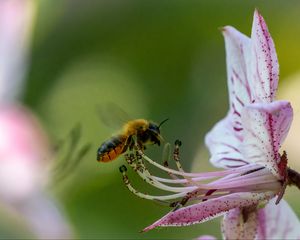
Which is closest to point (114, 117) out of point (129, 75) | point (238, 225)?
point (238, 225)

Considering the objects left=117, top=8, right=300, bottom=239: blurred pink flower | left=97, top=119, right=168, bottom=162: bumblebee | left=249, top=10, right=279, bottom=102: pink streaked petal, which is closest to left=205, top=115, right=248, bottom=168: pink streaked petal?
left=117, top=8, right=300, bottom=239: blurred pink flower

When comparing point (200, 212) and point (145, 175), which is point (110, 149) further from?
A: point (200, 212)

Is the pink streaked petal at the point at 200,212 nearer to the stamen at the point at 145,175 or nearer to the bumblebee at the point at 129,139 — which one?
the stamen at the point at 145,175

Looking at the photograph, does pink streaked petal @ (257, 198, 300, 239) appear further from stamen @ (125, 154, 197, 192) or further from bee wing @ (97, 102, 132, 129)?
bee wing @ (97, 102, 132, 129)

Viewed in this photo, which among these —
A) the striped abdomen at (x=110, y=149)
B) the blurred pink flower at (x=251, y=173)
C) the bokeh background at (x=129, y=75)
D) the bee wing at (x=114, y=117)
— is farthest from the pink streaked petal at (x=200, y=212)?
the bokeh background at (x=129, y=75)

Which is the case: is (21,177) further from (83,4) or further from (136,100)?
(83,4)

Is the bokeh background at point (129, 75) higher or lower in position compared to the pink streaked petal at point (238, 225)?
higher
